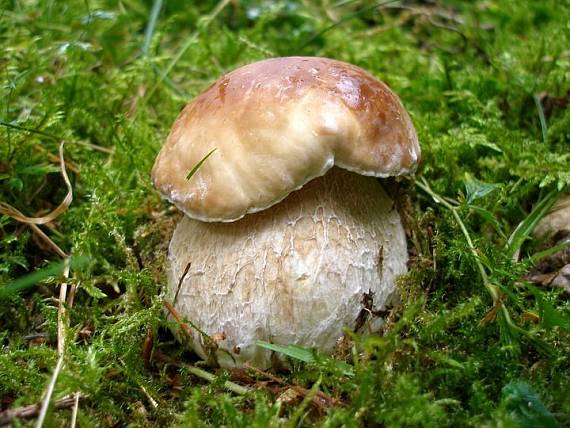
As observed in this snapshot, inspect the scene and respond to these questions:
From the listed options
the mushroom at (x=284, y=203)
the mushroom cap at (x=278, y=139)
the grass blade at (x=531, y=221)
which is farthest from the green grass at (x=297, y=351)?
the mushroom cap at (x=278, y=139)

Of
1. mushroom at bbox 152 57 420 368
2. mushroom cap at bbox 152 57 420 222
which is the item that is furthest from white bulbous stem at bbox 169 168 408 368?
mushroom cap at bbox 152 57 420 222

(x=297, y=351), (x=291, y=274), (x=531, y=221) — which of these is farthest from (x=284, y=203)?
(x=531, y=221)

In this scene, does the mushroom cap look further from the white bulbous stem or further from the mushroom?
the white bulbous stem

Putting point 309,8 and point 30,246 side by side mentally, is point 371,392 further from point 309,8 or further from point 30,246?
point 309,8

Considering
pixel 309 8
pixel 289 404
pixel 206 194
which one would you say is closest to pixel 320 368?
pixel 289 404

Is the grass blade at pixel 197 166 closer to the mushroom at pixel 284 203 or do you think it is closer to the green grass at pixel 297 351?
the mushroom at pixel 284 203
